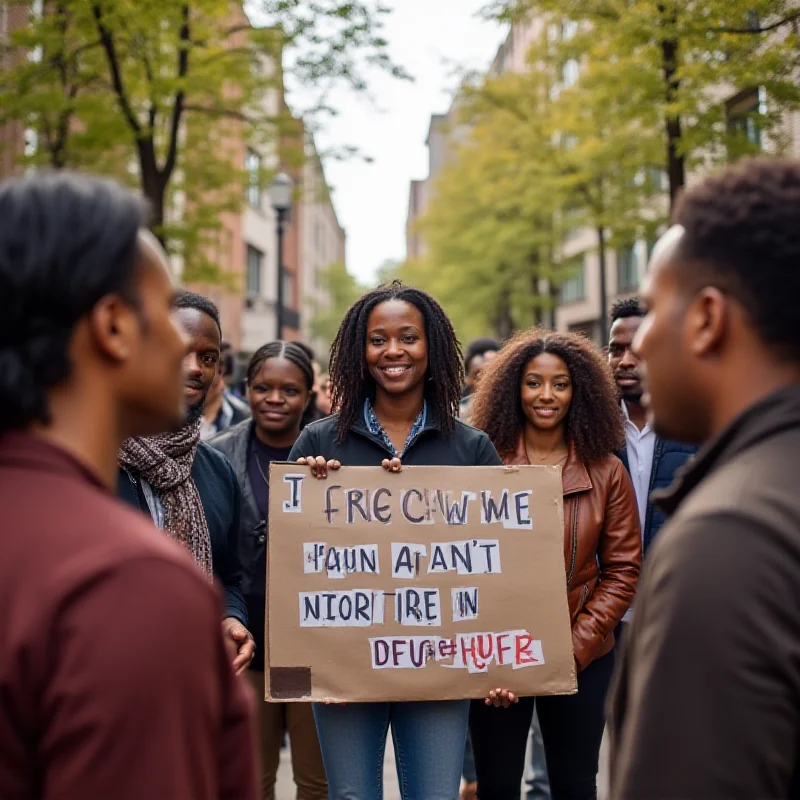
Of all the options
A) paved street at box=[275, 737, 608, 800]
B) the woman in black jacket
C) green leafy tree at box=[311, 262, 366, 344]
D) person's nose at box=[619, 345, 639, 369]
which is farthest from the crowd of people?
green leafy tree at box=[311, 262, 366, 344]

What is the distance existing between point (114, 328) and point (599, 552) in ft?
10.4

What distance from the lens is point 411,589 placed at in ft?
11.8

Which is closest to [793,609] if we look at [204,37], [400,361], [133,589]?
[133,589]

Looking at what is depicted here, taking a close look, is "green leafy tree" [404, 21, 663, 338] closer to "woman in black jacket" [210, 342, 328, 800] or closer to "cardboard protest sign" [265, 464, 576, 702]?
"woman in black jacket" [210, 342, 328, 800]

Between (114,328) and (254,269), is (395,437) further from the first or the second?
(254,269)

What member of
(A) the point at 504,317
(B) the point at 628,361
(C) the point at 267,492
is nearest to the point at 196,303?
(C) the point at 267,492

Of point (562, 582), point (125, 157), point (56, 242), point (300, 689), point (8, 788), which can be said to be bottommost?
point (300, 689)

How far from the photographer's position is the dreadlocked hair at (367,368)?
12.9ft

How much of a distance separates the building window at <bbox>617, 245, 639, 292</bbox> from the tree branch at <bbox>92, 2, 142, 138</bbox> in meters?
21.1

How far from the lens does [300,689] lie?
3.48 metres

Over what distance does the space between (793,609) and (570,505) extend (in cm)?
290

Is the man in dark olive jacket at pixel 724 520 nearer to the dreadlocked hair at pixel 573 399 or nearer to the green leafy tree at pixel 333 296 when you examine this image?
the dreadlocked hair at pixel 573 399

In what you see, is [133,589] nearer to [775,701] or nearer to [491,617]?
[775,701]

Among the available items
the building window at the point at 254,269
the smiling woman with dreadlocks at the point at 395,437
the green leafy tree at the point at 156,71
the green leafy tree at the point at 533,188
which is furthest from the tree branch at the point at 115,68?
the building window at the point at 254,269
